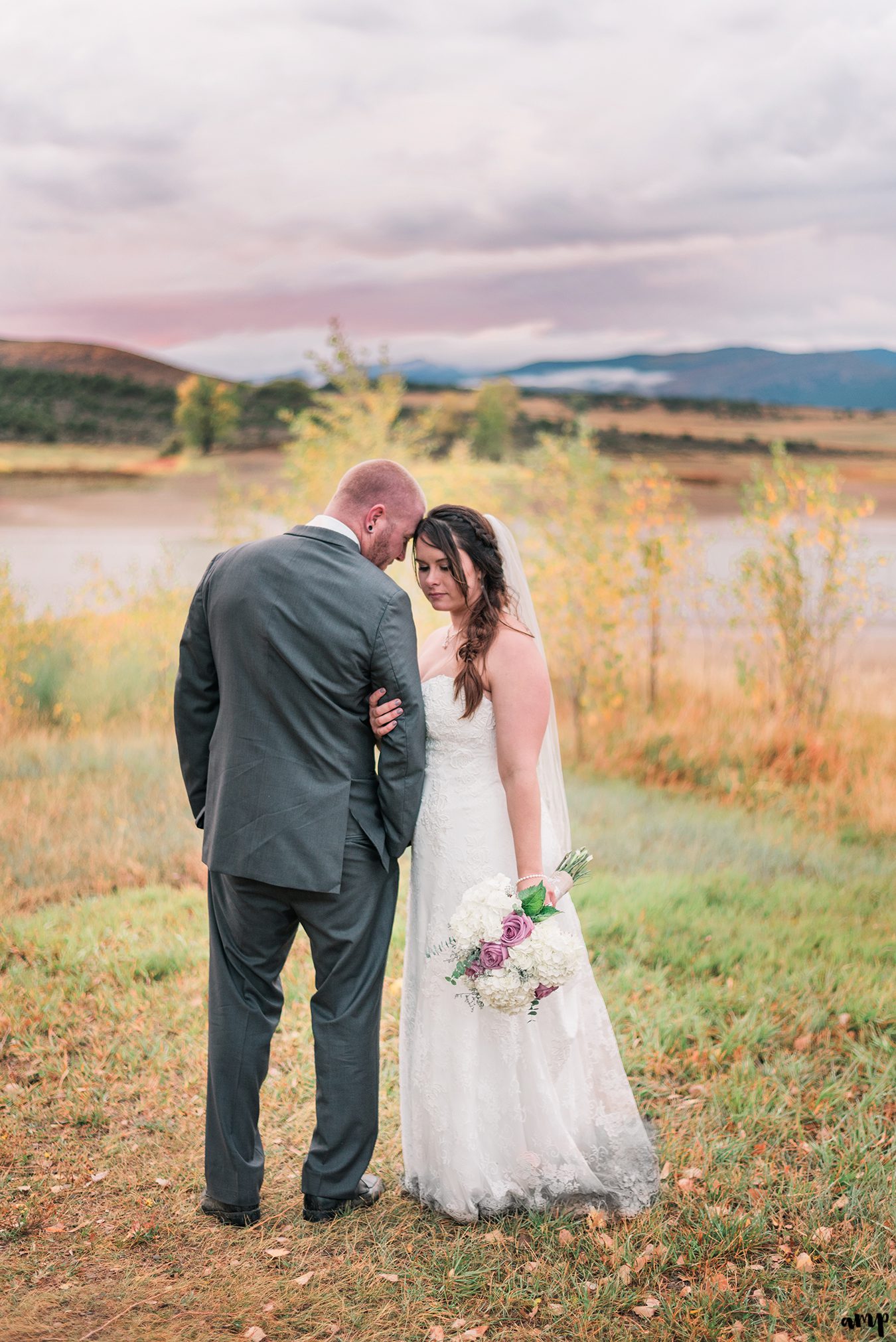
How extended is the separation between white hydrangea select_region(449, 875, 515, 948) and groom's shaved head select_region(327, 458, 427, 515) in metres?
1.14

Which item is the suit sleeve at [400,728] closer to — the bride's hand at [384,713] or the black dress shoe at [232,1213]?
the bride's hand at [384,713]

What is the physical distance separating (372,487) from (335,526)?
0.17m

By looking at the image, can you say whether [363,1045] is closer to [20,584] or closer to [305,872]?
[305,872]

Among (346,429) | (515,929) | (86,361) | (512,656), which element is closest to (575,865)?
(515,929)

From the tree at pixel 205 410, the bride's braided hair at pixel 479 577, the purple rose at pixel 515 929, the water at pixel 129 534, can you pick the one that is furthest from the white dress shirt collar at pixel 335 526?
the tree at pixel 205 410

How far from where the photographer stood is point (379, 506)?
3100 millimetres

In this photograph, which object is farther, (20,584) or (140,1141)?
(20,584)

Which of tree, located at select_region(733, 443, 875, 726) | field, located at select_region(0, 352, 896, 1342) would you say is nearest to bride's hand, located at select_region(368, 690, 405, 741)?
field, located at select_region(0, 352, 896, 1342)

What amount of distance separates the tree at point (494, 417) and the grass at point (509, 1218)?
1138 cm

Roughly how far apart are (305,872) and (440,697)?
2.18 feet

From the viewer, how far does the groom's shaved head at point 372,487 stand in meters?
3.09

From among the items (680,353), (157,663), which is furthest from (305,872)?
(680,353)

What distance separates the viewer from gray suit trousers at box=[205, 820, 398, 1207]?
3088 mm

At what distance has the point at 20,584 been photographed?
10.5 m
